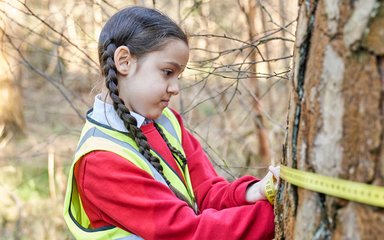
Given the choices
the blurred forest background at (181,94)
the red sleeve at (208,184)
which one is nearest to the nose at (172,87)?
the red sleeve at (208,184)

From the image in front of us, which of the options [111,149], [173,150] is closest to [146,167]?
[111,149]

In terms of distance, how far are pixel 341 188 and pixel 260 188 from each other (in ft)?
2.34

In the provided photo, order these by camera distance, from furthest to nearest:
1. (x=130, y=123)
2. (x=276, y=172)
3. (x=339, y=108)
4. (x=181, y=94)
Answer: (x=181, y=94) → (x=130, y=123) → (x=276, y=172) → (x=339, y=108)

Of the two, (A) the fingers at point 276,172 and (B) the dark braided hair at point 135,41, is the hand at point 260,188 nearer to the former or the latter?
(A) the fingers at point 276,172

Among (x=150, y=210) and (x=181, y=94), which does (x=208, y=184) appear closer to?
(x=150, y=210)

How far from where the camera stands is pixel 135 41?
2.18 meters

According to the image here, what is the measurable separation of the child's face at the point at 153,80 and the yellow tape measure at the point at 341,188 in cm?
76

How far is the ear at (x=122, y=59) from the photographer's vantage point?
215 cm

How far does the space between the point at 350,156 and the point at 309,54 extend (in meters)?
0.26

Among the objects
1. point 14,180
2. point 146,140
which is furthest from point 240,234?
point 14,180

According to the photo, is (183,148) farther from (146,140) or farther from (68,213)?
(68,213)

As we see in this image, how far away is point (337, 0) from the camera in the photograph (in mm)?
1287

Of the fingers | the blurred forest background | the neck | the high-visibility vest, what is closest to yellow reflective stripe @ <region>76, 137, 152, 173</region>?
the high-visibility vest

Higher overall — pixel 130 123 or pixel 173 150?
pixel 130 123
